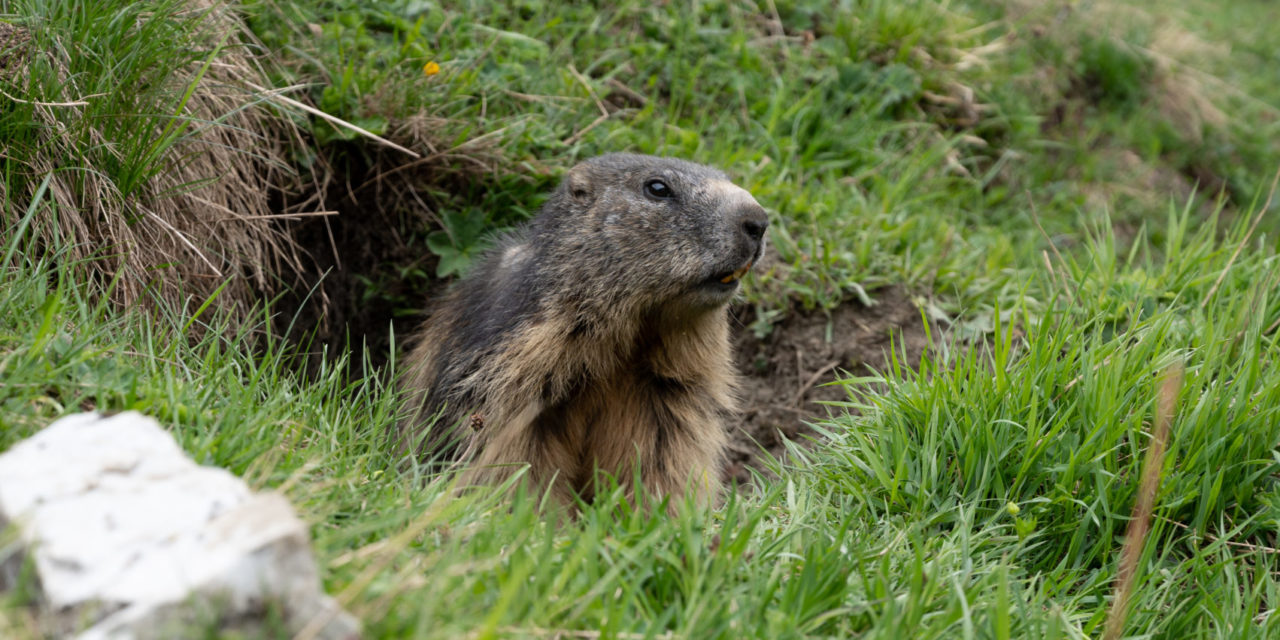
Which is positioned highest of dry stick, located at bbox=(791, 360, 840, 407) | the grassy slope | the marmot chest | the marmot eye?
the marmot eye

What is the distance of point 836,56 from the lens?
6.31m

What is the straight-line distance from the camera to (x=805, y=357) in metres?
5.42

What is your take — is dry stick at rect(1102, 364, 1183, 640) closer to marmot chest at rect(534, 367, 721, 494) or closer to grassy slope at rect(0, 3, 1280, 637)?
grassy slope at rect(0, 3, 1280, 637)

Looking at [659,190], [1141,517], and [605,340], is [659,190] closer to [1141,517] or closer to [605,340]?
[605,340]

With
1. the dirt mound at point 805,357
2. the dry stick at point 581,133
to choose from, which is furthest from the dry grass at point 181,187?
the dirt mound at point 805,357

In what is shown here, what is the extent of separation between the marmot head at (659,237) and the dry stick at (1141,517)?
4.78 feet

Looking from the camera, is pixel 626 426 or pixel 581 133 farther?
pixel 581 133

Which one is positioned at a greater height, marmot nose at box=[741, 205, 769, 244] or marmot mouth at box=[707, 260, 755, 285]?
marmot nose at box=[741, 205, 769, 244]

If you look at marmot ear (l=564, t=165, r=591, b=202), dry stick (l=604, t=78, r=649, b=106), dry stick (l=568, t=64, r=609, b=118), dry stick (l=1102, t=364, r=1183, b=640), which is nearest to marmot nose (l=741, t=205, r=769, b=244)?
marmot ear (l=564, t=165, r=591, b=202)

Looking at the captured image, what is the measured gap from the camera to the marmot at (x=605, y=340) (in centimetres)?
385

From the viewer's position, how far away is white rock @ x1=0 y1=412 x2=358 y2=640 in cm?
190

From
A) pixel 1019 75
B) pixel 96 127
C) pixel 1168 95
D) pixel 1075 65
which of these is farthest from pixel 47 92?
pixel 1168 95

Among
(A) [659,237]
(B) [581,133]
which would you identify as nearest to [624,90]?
(B) [581,133]

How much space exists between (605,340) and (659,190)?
61cm
